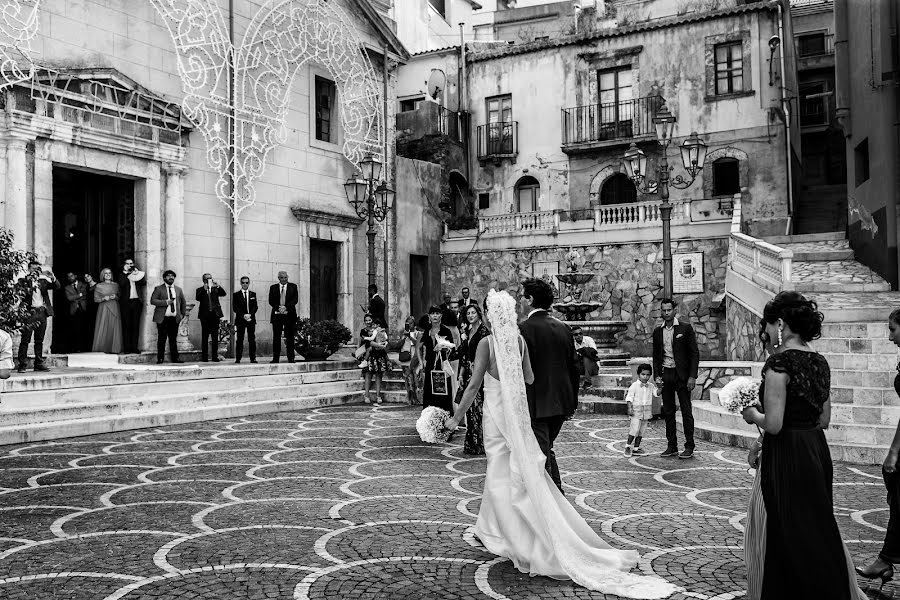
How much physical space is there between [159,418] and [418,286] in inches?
569

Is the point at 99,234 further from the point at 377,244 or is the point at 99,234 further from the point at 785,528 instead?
the point at 785,528

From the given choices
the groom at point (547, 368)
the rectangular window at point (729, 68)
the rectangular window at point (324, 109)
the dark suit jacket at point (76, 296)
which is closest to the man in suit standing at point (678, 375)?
the groom at point (547, 368)

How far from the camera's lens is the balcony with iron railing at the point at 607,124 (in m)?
26.5

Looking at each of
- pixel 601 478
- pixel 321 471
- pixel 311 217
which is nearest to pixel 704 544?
pixel 601 478

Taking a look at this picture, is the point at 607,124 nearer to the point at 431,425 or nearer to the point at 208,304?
the point at 208,304

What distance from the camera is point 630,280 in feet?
77.7

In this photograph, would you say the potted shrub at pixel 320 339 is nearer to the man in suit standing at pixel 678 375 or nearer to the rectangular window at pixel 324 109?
the rectangular window at pixel 324 109

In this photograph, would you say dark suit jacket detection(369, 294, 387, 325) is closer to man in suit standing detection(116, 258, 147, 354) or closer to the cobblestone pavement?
man in suit standing detection(116, 258, 147, 354)

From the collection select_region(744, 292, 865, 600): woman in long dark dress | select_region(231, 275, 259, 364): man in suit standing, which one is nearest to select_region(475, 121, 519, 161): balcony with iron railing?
select_region(231, 275, 259, 364): man in suit standing

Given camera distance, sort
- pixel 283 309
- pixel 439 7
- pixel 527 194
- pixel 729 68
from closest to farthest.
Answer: pixel 283 309, pixel 729 68, pixel 527 194, pixel 439 7

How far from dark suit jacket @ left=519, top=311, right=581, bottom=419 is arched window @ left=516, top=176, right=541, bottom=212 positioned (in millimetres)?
23465

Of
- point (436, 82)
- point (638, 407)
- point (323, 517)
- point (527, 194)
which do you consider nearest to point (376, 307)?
point (638, 407)

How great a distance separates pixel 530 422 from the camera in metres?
5.04

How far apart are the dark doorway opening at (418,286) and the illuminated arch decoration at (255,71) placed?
471 cm
